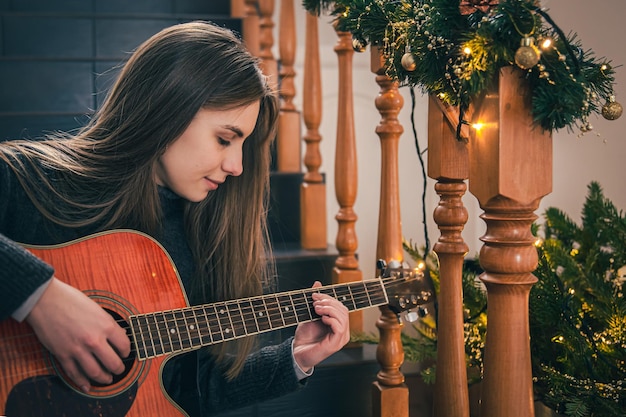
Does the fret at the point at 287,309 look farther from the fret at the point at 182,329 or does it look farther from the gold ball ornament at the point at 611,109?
the gold ball ornament at the point at 611,109

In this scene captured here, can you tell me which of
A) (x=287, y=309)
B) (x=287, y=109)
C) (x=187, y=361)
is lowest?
(x=187, y=361)

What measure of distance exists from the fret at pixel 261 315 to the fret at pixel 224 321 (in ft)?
0.15

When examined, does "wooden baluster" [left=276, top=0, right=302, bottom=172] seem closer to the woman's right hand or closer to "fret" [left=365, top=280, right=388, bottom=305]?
"fret" [left=365, top=280, right=388, bottom=305]

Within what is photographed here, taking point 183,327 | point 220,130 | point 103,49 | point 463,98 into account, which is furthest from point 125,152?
point 103,49

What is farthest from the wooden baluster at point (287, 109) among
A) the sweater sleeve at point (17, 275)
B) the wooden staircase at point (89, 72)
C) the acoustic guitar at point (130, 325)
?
the sweater sleeve at point (17, 275)

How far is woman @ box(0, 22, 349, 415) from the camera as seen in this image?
1.07 metres

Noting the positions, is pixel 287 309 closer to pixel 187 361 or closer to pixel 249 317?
pixel 249 317

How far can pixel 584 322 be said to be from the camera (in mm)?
1282

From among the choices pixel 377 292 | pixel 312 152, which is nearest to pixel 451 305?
pixel 377 292

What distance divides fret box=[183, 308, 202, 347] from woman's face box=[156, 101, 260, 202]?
21 cm

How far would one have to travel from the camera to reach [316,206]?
1963 mm

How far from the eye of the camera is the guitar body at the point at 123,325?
0.92 m

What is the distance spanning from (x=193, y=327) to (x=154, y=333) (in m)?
0.06

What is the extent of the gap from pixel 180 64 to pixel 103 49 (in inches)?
53.2
